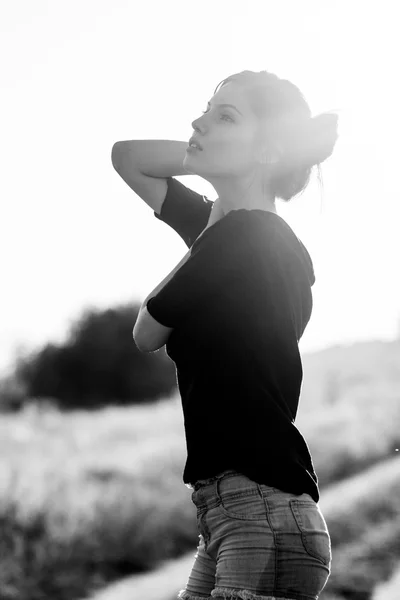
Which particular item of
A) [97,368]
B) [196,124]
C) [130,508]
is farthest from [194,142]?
[97,368]

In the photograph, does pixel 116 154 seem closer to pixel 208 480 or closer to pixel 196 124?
pixel 196 124

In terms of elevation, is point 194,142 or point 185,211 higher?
point 185,211

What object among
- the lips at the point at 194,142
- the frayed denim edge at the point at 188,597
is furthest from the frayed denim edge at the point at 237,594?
the lips at the point at 194,142

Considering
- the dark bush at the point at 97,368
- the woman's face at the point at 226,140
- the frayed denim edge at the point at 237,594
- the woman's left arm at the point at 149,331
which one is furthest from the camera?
the dark bush at the point at 97,368

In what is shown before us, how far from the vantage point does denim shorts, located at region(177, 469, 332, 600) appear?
205 centimetres

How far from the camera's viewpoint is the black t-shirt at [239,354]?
2.09 metres

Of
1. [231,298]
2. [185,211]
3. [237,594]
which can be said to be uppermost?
[185,211]

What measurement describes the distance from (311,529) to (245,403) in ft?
1.14

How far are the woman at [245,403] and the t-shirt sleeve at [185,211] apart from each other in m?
0.58

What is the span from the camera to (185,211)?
2.83 meters

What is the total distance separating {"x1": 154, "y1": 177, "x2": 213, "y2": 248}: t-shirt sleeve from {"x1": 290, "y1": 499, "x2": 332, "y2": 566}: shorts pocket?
3.49 feet

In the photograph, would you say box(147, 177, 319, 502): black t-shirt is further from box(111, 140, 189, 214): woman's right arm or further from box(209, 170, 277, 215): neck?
box(111, 140, 189, 214): woman's right arm

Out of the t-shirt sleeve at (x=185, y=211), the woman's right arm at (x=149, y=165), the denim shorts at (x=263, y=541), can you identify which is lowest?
the denim shorts at (x=263, y=541)

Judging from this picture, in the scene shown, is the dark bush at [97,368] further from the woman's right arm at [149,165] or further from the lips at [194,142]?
the lips at [194,142]
